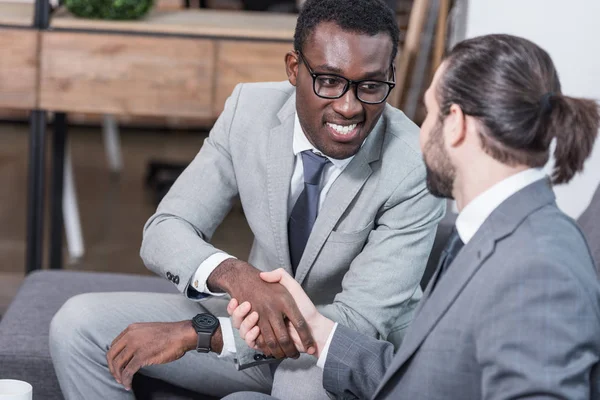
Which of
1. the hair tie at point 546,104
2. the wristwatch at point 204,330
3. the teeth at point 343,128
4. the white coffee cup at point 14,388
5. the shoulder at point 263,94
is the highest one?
the hair tie at point 546,104

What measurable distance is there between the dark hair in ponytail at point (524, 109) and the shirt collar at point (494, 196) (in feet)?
0.06

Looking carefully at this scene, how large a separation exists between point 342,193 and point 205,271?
0.32m

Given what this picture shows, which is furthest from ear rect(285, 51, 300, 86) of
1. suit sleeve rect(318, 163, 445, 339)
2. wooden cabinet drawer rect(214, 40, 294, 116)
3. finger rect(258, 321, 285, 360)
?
wooden cabinet drawer rect(214, 40, 294, 116)

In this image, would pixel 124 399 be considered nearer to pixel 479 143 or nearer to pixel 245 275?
pixel 245 275

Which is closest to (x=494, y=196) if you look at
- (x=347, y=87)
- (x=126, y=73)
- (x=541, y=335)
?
(x=541, y=335)

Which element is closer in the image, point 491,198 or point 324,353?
point 491,198

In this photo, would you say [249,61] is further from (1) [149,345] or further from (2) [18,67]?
(1) [149,345]

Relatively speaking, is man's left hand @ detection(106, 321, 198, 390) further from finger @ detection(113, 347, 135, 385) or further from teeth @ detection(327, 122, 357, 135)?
teeth @ detection(327, 122, 357, 135)

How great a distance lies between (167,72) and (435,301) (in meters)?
2.04

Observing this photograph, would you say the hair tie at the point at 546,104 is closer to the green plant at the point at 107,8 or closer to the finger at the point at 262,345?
the finger at the point at 262,345

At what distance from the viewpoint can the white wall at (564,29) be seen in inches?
104

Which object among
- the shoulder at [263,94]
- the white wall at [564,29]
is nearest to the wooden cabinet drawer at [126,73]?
the white wall at [564,29]

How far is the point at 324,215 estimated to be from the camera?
195 centimetres

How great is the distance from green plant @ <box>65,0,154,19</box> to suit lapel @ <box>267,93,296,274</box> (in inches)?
52.4
